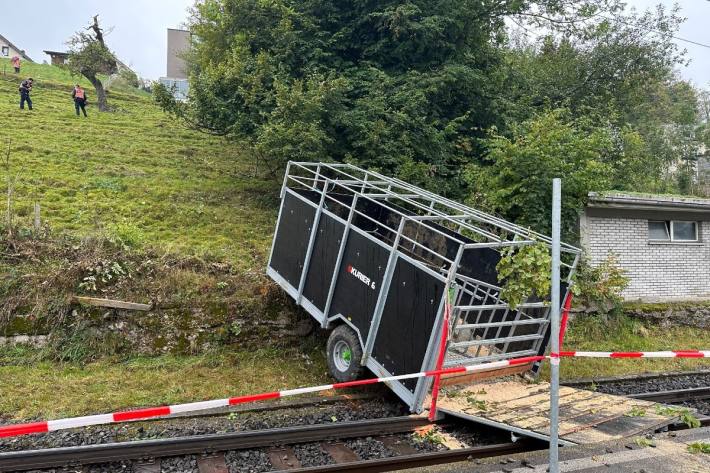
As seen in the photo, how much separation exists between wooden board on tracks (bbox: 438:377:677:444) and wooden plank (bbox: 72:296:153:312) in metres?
5.18

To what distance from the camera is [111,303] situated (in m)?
8.39

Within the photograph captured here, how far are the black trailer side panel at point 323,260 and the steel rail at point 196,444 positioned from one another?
7.24 ft

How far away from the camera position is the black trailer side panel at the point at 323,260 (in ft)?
25.1

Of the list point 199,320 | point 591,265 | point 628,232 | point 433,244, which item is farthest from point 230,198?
point 628,232

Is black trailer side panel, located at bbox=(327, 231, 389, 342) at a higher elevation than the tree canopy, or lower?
lower

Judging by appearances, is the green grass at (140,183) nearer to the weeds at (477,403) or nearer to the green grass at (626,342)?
the weeds at (477,403)

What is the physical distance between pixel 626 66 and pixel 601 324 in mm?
13211

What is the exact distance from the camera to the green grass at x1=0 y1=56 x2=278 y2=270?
1105 centimetres

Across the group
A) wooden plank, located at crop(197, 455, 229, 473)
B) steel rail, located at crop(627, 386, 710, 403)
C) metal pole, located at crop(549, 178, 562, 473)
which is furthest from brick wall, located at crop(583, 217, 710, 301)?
wooden plank, located at crop(197, 455, 229, 473)

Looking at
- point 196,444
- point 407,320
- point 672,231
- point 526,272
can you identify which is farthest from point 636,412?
point 672,231

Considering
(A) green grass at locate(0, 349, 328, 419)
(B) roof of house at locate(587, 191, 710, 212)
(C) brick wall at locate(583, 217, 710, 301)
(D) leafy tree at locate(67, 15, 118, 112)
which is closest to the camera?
(A) green grass at locate(0, 349, 328, 419)

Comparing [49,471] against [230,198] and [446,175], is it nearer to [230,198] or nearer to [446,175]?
[230,198]

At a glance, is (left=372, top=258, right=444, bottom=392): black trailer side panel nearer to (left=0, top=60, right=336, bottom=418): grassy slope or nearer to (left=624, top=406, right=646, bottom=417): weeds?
(left=0, top=60, right=336, bottom=418): grassy slope

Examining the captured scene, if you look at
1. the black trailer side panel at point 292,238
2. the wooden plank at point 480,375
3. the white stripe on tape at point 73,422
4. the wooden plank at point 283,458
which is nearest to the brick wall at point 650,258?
the wooden plank at point 480,375
